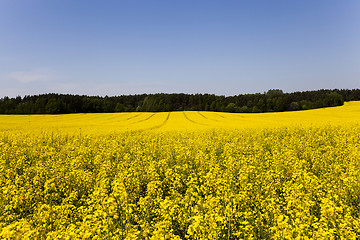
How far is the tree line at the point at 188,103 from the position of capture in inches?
3044

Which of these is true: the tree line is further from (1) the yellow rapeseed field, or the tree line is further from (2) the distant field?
(1) the yellow rapeseed field

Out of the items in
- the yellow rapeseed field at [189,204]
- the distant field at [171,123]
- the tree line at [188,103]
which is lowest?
the yellow rapeseed field at [189,204]

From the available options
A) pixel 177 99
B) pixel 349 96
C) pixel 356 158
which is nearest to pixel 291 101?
pixel 349 96

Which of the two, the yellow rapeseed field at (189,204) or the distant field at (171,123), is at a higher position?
the distant field at (171,123)

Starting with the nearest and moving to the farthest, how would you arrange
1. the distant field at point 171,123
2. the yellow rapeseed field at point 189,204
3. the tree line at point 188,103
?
the yellow rapeseed field at point 189,204
the distant field at point 171,123
the tree line at point 188,103

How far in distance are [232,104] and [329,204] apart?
278 ft

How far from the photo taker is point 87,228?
136 inches

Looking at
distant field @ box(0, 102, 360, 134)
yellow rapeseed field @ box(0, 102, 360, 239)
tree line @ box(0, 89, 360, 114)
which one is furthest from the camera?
tree line @ box(0, 89, 360, 114)

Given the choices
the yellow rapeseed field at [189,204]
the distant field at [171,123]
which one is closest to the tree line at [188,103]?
the distant field at [171,123]

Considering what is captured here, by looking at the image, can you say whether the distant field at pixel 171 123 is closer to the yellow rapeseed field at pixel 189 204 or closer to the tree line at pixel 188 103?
the yellow rapeseed field at pixel 189 204

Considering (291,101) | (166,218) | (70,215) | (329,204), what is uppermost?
(291,101)

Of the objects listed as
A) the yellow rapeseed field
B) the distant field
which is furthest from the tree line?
the yellow rapeseed field

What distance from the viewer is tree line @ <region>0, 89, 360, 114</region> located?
254 ft

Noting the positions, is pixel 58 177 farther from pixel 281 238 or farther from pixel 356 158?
pixel 356 158
